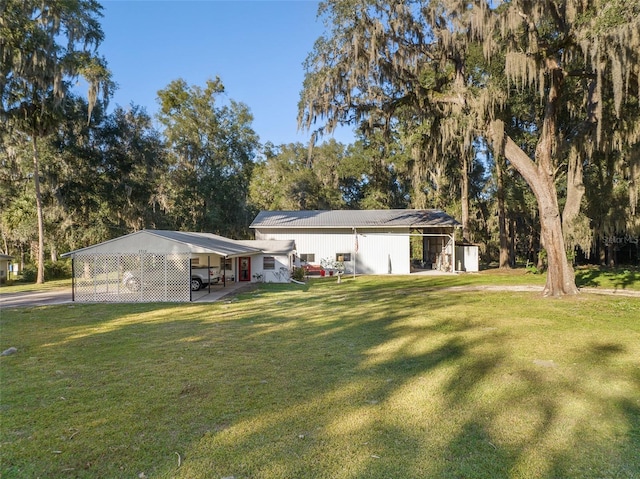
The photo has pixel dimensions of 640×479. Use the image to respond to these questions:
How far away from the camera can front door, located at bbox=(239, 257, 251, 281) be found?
20.2 m

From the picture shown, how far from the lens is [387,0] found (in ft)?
41.8

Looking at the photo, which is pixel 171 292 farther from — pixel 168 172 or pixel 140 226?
pixel 168 172

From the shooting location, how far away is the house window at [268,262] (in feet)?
66.0

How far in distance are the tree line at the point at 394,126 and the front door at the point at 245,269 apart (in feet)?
24.8

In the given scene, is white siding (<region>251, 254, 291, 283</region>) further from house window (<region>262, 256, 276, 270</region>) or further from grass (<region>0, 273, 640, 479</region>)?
grass (<region>0, 273, 640, 479</region>)

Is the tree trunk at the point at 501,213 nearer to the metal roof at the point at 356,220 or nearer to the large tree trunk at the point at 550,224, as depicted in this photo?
the metal roof at the point at 356,220

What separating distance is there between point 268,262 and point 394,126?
12.4 meters

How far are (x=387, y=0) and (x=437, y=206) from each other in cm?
2073

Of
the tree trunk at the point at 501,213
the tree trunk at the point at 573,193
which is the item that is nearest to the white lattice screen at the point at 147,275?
the tree trunk at the point at 573,193

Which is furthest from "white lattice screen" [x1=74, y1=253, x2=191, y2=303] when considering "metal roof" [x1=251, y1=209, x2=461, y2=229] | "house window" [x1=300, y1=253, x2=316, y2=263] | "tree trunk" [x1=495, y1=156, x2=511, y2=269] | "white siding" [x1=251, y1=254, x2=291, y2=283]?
"tree trunk" [x1=495, y1=156, x2=511, y2=269]

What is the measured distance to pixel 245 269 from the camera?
66.6ft

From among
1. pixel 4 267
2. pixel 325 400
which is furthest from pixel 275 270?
pixel 325 400

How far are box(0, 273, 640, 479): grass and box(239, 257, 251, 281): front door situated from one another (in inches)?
443

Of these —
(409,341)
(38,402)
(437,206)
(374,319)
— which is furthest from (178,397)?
(437,206)
